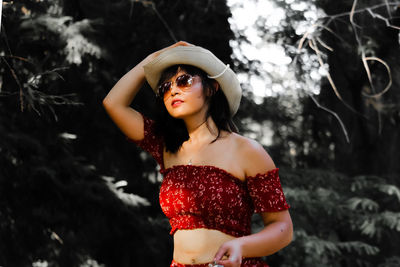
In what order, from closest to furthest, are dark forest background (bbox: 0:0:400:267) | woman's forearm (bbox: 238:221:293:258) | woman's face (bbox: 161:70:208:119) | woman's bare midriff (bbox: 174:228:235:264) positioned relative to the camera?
1. woman's forearm (bbox: 238:221:293:258)
2. woman's bare midriff (bbox: 174:228:235:264)
3. woman's face (bbox: 161:70:208:119)
4. dark forest background (bbox: 0:0:400:267)

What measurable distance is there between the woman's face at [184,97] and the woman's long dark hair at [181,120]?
0.03 m

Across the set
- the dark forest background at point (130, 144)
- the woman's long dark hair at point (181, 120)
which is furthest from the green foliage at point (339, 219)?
the woman's long dark hair at point (181, 120)

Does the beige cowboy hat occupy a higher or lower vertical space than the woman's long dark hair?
higher

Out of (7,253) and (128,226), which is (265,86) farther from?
(7,253)

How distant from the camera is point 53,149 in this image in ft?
15.9

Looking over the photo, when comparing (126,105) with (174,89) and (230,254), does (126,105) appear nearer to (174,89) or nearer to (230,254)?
(174,89)

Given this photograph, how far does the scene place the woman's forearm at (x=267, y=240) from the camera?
6.24 feet

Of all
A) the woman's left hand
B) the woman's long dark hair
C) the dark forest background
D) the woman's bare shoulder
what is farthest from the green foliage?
the woman's left hand

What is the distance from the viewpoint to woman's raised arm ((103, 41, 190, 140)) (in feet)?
7.49

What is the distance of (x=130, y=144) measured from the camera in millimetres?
6066

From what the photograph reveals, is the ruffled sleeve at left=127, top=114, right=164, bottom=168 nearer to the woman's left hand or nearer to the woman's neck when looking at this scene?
the woman's neck

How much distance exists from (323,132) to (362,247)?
2.23 meters

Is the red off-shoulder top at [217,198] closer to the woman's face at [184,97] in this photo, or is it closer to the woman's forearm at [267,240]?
the woman's forearm at [267,240]

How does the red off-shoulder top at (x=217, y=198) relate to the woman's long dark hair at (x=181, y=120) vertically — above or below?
below
